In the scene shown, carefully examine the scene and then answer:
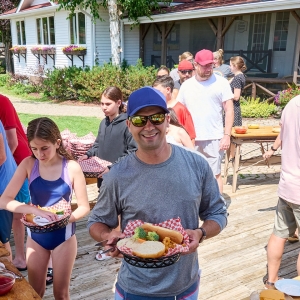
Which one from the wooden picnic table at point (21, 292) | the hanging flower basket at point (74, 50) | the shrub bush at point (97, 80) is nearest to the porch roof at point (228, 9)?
the shrub bush at point (97, 80)

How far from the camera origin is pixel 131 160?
189cm

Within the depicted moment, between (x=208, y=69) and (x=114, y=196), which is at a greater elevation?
(x=208, y=69)

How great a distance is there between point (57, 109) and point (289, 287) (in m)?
14.0

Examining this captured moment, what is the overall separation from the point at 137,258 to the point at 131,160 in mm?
494

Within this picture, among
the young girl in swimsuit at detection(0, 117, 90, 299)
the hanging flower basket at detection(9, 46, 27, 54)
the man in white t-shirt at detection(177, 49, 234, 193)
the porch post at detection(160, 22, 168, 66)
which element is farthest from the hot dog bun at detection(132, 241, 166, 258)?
the hanging flower basket at detection(9, 46, 27, 54)

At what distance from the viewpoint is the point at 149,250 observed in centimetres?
170

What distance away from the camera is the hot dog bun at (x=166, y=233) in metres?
1.75

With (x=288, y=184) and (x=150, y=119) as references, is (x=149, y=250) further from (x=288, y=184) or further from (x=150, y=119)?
(x=288, y=184)

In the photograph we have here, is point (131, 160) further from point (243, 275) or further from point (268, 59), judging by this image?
point (268, 59)

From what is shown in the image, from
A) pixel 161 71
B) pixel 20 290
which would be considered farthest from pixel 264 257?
pixel 161 71

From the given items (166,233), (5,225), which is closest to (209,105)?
(5,225)

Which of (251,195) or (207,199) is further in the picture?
(251,195)

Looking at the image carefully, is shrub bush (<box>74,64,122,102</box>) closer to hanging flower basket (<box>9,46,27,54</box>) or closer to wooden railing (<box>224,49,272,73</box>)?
wooden railing (<box>224,49,272,73</box>)

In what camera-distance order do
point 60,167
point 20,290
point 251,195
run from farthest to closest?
point 251,195 → point 60,167 → point 20,290
